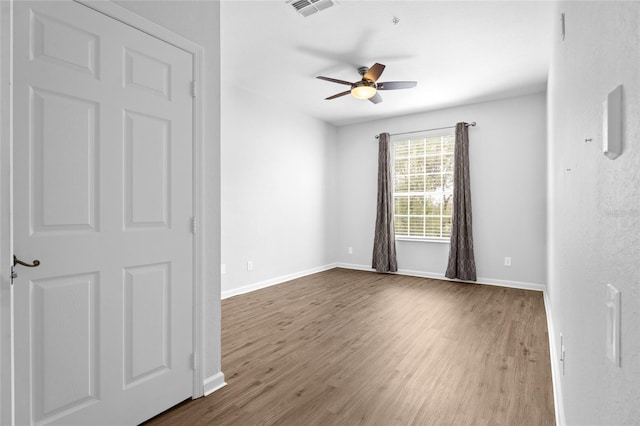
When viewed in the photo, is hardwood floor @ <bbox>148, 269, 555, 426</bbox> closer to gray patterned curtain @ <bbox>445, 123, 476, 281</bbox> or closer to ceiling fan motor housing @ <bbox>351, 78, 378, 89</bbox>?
gray patterned curtain @ <bbox>445, 123, 476, 281</bbox>

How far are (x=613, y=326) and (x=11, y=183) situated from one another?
1.90m

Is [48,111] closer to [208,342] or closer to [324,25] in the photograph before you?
[208,342]

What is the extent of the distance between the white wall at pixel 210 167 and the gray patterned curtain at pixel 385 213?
14.0 feet

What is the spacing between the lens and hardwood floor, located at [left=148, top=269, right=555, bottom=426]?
1.96m

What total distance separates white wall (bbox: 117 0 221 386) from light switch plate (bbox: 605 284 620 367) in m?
2.03

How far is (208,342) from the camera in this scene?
224 centimetres

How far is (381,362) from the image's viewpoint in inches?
103

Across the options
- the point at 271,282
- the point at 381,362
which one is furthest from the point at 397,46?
the point at 271,282

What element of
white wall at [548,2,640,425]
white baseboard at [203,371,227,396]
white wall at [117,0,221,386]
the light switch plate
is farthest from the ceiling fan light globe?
the light switch plate

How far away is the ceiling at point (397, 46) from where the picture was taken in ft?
9.61

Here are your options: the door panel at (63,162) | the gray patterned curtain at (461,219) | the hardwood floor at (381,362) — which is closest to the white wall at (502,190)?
the gray patterned curtain at (461,219)

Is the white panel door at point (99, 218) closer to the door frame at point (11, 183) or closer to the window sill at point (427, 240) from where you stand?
the door frame at point (11, 183)

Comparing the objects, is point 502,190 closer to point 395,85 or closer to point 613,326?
point 395,85

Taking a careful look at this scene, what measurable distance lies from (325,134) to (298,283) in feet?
9.63
